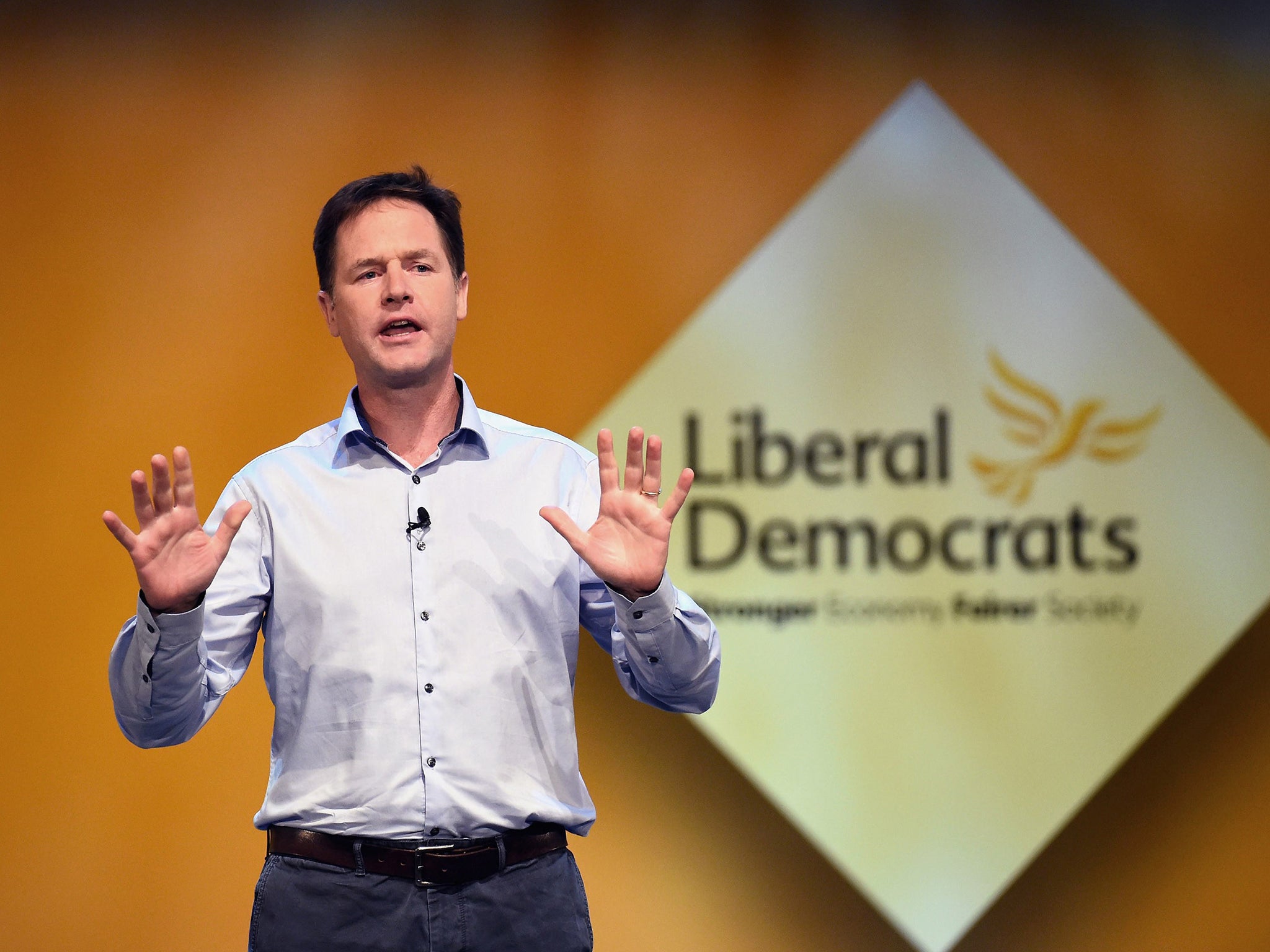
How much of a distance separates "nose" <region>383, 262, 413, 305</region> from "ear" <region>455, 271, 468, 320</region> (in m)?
0.12

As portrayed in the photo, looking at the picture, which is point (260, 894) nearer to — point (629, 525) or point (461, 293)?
point (629, 525)

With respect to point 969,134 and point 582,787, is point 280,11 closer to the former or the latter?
point 969,134

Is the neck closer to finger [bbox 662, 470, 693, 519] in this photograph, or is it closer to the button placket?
the button placket

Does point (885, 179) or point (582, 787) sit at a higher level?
point (885, 179)

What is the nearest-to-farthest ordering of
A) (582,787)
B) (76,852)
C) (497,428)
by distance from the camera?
(582,787) → (497,428) → (76,852)

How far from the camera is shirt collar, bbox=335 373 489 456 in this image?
1842mm

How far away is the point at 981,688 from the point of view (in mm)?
3230

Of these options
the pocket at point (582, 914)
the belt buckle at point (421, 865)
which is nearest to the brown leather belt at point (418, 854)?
the belt buckle at point (421, 865)

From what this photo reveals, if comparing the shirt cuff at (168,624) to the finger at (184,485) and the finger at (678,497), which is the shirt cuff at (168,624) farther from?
the finger at (678,497)

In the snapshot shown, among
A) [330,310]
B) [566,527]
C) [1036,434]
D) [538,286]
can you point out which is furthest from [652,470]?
[1036,434]

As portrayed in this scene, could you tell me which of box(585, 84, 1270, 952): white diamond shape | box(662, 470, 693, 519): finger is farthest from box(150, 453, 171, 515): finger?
box(585, 84, 1270, 952): white diamond shape

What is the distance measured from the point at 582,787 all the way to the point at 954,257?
2.03m

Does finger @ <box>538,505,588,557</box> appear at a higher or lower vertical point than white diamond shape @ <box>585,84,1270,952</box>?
lower

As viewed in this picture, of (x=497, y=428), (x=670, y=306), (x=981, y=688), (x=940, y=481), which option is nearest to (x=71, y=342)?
(x=670, y=306)
